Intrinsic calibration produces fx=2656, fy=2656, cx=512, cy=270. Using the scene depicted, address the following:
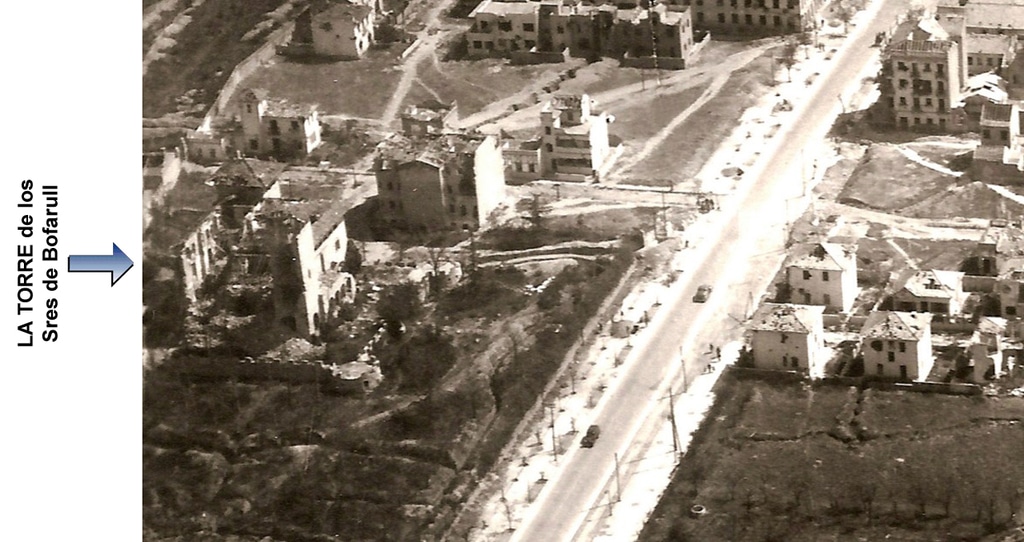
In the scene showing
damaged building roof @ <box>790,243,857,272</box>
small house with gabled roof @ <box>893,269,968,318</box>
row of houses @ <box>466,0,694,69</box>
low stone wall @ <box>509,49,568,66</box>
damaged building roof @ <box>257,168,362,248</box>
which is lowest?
small house with gabled roof @ <box>893,269,968,318</box>

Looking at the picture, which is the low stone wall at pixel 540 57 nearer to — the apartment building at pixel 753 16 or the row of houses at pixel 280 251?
the apartment building at pixel 753 16

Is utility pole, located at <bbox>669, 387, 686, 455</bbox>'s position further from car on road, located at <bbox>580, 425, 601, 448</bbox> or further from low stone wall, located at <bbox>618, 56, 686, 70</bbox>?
low stone wall, located at <bbox>618, 56, 686, 70</bbox>

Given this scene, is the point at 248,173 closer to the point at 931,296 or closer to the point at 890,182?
the point at 890,182

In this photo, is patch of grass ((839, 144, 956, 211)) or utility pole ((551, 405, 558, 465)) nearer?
utility pole ((551, 405, 558, 465))

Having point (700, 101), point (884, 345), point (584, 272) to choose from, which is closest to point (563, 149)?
point (700, 101)

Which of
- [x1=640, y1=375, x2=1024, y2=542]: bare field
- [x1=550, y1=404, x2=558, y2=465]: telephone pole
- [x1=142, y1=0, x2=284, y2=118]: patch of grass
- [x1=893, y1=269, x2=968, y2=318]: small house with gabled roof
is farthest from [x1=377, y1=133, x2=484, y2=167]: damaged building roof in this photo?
[x1=893, y1=269, x2=968, y2=318]: small house with gabled roof

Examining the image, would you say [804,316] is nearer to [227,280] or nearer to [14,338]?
[227,280]

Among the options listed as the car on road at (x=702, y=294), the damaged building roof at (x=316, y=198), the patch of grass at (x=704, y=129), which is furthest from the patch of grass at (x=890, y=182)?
the damaged building roof at (x=316, y=198)
